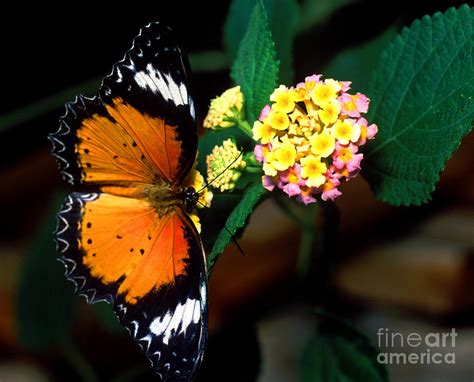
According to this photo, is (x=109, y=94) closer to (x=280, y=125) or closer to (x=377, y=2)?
(x=280, y=125)

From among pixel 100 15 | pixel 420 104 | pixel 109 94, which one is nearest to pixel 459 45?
pixel 420 104

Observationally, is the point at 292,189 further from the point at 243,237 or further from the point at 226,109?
the point at 243,237

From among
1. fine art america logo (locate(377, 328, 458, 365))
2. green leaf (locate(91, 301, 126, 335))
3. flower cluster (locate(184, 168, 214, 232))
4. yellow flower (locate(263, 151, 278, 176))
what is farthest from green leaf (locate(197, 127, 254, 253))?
fine art america logo (locate(377, 328, 458, 365))

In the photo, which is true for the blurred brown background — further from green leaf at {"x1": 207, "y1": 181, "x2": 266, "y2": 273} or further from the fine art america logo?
green leaf at {"x1": 207, "y1": 181, "x2": 266, "y2": 273}

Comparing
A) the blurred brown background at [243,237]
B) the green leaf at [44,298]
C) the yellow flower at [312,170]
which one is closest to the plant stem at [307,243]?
the yellow flower at [312,170]

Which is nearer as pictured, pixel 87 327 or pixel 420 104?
pixel 420 104
